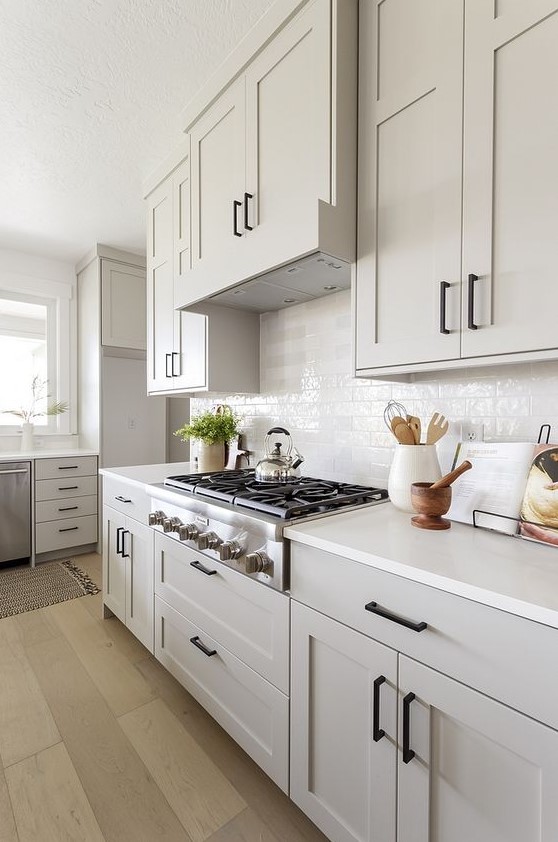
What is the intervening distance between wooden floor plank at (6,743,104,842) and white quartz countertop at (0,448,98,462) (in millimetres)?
2403

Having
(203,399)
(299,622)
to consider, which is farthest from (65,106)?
(299,622)

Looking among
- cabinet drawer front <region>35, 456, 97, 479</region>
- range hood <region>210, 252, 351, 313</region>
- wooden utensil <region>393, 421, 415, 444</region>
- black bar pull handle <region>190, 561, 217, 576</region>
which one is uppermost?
range hood <region>210, 252, 351, 313</region>

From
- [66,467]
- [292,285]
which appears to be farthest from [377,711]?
[66,467]

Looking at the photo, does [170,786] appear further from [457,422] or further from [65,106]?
[65,106]

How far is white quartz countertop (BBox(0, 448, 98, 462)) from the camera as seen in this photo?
341cm

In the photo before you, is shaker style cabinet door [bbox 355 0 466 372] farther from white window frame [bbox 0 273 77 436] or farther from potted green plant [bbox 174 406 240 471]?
A: white window frame [bbox 0 273 77 436]

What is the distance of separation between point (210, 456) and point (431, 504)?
55.8 inches

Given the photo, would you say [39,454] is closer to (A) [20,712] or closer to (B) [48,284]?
(B) [48,284]

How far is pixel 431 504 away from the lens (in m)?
1.18

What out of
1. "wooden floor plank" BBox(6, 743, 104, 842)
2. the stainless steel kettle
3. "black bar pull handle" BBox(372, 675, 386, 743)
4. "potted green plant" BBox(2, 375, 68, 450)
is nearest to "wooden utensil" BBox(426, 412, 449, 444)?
the stainless steel kettle

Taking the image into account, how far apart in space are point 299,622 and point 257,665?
29 cm

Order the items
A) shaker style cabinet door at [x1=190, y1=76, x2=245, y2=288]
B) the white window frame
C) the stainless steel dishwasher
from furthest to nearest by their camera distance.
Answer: the white window frame
the stainless steel dishwasher
shaker style cabinet door at [x1=190, y1=76, x2=245, y2=288]

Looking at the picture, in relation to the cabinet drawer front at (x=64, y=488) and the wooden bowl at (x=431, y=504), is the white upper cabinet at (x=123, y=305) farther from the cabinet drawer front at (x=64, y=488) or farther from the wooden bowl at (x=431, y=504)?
the wooden bowl at (x=431, y=504)

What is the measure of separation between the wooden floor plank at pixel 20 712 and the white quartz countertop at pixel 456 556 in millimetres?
1369
